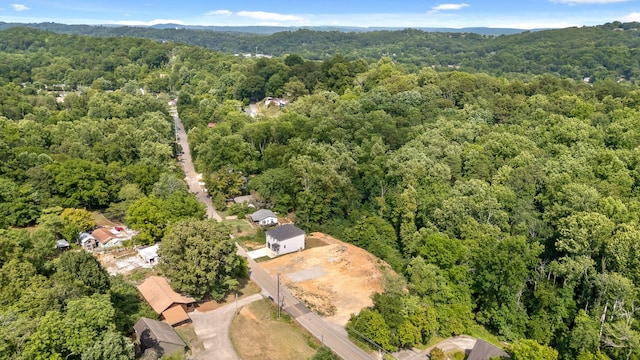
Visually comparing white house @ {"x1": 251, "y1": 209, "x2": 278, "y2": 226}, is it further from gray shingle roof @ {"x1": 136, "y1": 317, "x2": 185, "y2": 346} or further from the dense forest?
gray shingle roof @ {"x1": 136, "y1": 317, "x2": 185, "y2": 346}

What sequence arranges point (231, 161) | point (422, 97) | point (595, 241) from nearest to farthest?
1. point (595, 241)
2. point (231, 161)
3. point (422, 97)

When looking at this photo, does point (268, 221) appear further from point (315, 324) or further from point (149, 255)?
point (315, 324)

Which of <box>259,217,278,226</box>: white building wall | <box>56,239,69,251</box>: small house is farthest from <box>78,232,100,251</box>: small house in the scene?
<box>259,217,278,226</box>: white building wall

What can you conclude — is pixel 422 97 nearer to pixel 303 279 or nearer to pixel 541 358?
pixel 303 279

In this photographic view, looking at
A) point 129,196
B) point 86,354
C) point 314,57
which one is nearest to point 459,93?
point 129,196

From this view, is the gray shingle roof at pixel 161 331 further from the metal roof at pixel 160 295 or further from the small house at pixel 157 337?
the metal roof at pixel 160 295

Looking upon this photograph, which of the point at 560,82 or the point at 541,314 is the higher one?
the point at 560,82

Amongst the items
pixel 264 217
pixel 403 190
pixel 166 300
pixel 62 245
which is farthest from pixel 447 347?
pixel 62 245

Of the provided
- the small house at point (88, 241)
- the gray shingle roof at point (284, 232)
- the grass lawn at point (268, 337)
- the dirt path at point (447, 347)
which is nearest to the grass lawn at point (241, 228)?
the gray shingle roof at point (284, 232)
